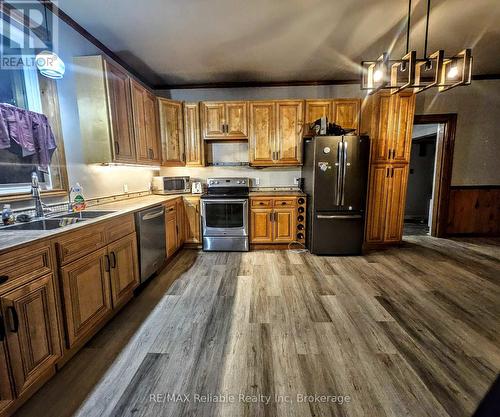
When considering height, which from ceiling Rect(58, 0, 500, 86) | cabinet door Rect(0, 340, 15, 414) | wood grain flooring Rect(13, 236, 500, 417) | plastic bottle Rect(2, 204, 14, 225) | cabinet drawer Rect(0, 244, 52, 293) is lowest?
wood grain flooring Rect(13, 236, 500, 417)

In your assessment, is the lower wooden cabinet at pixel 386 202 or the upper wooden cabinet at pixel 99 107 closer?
the upper wooden cabinet at pixel 99 107

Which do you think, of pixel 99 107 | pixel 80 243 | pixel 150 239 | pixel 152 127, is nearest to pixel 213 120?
pixel 152 127

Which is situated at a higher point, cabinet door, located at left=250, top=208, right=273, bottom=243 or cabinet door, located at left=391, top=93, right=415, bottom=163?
cabinet door, located at left=391, top=93, right=415, bottom=163

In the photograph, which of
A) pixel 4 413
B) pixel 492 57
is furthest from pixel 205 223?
pixel 492 57

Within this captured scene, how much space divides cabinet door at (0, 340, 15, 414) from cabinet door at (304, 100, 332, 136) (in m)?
3.94

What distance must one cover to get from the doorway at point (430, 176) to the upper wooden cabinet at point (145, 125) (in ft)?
14.2

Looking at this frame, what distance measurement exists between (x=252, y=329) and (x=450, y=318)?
1.69 meters

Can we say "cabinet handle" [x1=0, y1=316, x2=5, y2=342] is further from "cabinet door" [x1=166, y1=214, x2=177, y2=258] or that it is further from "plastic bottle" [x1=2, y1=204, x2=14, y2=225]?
"cabinet door" [x1=166, y1=214, x2=177, y2=258]

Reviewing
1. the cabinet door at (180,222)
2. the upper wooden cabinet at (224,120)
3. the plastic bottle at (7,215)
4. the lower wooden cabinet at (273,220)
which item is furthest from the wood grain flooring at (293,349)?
the upper wooden cabinet at (224,120)

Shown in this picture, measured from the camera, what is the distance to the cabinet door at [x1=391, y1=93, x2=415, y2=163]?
3.69 metres

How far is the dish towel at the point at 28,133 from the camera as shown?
1791mm

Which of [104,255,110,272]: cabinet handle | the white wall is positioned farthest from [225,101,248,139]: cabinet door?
[104,255,110,272]: cabinet handle

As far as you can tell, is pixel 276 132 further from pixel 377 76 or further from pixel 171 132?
pixel 377 76

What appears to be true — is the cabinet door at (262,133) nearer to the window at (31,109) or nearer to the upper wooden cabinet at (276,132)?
the upper wooden cabinet at (276,132)
